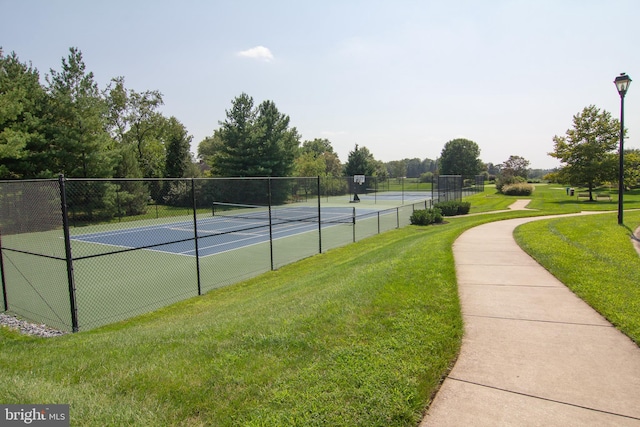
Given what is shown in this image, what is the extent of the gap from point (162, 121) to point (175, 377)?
50.6 meters

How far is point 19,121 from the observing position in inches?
Result: 895

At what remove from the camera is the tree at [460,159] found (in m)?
89.1

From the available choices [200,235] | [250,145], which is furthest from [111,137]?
[200,235]

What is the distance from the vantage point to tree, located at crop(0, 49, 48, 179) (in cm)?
2009

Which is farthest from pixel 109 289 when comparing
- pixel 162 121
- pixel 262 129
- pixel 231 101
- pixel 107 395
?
pixel 162 121

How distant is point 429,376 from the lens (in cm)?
304

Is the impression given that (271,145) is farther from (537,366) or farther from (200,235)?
(537,366)

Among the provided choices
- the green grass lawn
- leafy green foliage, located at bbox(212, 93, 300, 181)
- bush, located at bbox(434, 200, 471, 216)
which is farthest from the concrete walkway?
leafy green foliage, located at bbox(212, 93, 300, 181)

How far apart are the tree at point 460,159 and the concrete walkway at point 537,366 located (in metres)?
88.7

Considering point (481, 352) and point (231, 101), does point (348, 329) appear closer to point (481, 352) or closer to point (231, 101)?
point (481, 352)

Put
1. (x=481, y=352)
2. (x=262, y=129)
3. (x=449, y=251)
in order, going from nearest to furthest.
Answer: (x=481, y=352), (x=449, y=251), (x=262, y=129)

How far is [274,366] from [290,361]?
6.1 inches

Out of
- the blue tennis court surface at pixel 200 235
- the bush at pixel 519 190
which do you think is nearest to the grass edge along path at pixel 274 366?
the blue tennis court surface at pixel 200 235

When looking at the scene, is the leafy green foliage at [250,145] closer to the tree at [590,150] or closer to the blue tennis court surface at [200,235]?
the blue tennis court surface at [200,235]
